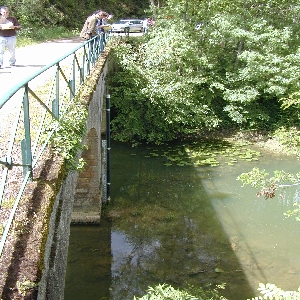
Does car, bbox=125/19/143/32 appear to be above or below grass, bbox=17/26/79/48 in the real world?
above

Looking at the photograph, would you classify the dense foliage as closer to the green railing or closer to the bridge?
the green railing

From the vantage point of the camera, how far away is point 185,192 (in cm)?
1266

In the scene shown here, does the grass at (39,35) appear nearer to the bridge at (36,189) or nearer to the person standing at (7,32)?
the person standing at (7,32)

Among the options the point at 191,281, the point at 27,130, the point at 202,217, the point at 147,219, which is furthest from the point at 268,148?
the point at 27,130

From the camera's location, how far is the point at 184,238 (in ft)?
32.4

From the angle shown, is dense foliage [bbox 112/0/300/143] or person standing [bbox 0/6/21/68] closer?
person standing [bbox 0/6/21/68]

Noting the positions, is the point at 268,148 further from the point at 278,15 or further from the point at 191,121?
the point at 278,15

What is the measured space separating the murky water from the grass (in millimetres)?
7201

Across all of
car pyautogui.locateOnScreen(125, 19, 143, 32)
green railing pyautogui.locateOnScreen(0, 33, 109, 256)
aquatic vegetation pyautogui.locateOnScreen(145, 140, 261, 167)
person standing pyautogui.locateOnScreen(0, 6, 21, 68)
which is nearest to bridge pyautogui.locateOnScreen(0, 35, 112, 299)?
green railing pyautogui.locateOnScreen(0, 33, 109, 256)

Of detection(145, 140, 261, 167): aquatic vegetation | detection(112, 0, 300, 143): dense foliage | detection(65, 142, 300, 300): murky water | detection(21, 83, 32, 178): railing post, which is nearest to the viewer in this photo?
detection(21, 83, 32, 178): railing post

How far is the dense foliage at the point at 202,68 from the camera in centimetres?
1570

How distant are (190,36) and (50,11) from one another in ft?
36.6

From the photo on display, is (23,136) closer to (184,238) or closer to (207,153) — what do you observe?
(184,238)

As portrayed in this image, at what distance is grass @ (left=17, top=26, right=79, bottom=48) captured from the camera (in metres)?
17.1
